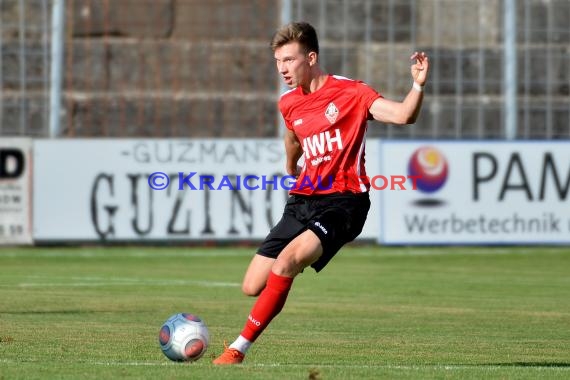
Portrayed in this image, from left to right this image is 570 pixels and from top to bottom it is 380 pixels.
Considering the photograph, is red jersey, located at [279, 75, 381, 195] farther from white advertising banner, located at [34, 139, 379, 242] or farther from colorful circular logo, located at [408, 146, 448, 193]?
colorful circular logo, located at [408, 146, 448, 193]

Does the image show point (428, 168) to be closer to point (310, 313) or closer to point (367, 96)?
point (310, 313)

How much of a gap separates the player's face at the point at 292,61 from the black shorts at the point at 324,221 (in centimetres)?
81

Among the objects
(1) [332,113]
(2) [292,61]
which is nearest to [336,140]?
(1) [332,113]

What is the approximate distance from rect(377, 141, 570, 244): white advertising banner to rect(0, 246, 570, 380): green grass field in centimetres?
36

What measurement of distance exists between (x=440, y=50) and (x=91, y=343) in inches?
667

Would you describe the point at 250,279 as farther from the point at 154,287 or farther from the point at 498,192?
the point at 498,192

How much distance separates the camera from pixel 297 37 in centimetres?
980

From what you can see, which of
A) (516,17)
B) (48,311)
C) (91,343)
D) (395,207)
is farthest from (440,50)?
(91,343)

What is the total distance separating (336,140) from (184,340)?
65.7 inches

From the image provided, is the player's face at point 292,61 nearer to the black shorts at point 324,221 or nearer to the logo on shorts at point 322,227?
the black shorts at point 324,221

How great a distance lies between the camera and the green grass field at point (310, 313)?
943 cm

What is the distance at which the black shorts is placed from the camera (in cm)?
955

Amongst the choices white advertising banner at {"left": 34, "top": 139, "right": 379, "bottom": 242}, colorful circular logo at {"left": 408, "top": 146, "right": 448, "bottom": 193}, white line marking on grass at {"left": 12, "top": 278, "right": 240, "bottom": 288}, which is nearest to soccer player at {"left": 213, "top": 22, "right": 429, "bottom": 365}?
white line marking on grass at {"left": 12, "top": 278, "right": 240, "bottom": 288}

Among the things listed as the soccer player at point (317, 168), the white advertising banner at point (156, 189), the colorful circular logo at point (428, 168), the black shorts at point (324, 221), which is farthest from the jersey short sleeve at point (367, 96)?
the colorful circular logo at point (428, 168)
